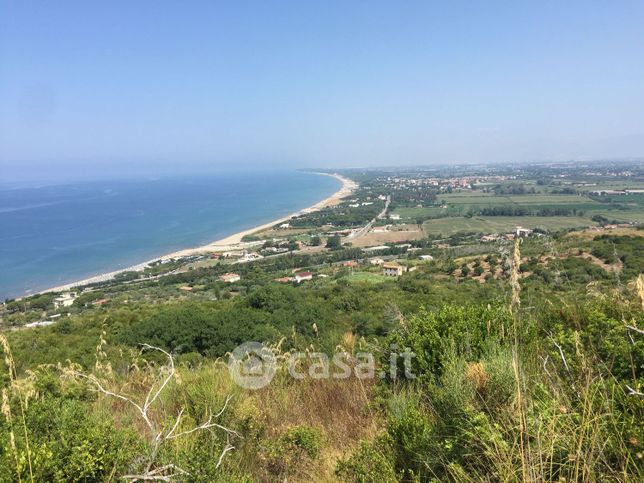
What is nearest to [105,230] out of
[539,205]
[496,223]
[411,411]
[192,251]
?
[192,251]

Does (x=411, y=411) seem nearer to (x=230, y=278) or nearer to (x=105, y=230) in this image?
(x=230, y=278)

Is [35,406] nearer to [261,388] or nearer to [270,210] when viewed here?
[261,388]

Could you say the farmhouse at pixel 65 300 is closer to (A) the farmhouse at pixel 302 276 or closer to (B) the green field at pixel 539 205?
(A) the farmhouse at pixel 302 276

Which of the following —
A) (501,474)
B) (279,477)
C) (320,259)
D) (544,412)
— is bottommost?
(320,259)

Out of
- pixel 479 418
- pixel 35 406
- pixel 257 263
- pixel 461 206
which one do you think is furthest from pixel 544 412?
pixel 461 206

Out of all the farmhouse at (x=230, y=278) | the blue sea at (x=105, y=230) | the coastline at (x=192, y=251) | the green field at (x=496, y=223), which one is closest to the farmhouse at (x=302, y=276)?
the farmhouse at (x=230, y=278)

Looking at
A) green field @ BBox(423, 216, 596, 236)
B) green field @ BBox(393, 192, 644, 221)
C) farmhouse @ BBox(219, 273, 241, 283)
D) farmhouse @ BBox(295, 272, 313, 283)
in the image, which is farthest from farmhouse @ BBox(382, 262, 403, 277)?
green field @ BBox(393, 192, 644, 221)

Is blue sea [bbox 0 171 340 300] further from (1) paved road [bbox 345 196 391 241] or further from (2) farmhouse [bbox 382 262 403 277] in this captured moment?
(2) farmhouse [bbox 382 262 403 277]
